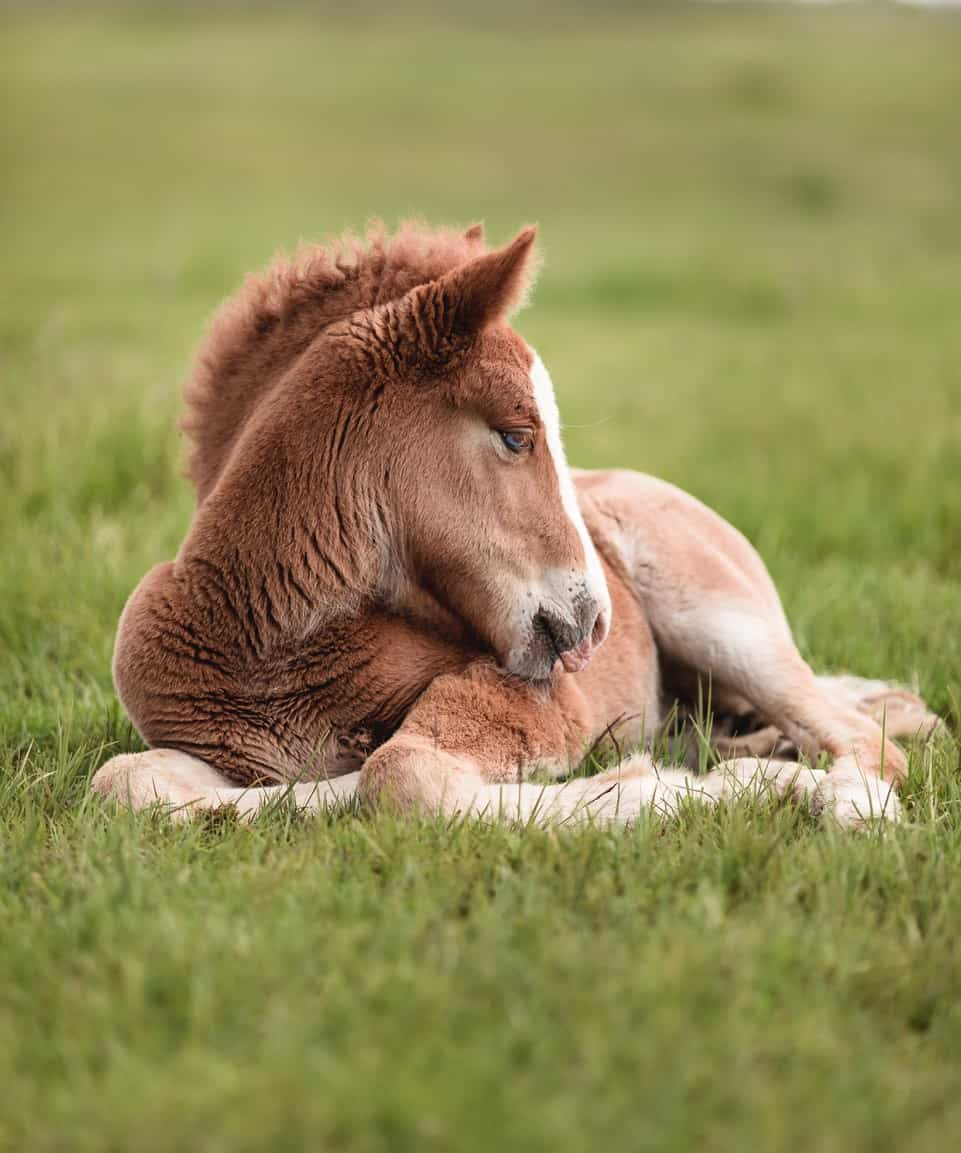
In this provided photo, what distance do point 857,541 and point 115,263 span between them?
50.5ft

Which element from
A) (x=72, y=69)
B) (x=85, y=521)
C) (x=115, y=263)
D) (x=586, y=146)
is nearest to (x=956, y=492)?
(x=85, y=521)

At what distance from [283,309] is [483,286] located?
64 cm

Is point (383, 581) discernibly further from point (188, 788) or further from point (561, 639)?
point (188, 788)

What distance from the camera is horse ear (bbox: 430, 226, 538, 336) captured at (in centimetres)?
355

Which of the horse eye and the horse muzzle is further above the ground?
the horse eye

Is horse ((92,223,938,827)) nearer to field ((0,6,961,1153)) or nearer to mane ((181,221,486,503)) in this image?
mane ((181,221,486,503))

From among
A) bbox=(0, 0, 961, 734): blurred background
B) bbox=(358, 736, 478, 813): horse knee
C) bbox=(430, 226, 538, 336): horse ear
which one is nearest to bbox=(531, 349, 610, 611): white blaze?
bbox=(430, 226, 538, 336): horse ear

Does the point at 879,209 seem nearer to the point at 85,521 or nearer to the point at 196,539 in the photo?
the point at 85,521

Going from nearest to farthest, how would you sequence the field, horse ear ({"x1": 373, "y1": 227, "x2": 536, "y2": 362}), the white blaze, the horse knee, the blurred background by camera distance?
the field → the horse knee → horse ear ({"x1": 373, "y1": 227, "x2": 536, "y2": 362}) → the white blaze → the blurred background

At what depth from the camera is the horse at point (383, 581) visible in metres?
3.62

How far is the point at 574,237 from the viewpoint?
2452 cm

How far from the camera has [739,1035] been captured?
7.54 feet

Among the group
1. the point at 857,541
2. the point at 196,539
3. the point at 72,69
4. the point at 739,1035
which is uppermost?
the point at 72,69

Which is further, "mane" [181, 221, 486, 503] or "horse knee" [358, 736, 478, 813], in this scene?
"mane" [181, 221, 486, 503]
